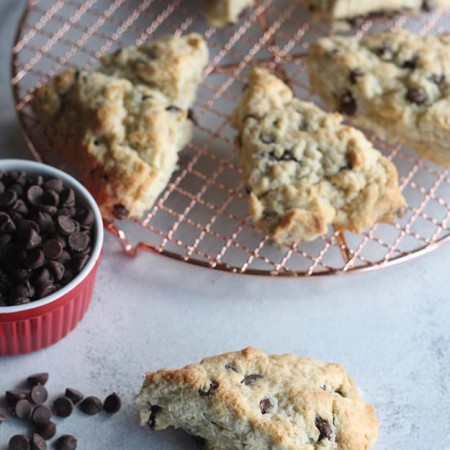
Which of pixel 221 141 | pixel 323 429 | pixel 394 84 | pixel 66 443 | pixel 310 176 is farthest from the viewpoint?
pixel 221 141

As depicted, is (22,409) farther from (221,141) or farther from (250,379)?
(221,141)

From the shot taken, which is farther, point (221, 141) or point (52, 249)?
point (221, 141)

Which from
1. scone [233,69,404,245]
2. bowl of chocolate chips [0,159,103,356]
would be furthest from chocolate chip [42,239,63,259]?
scone [233,69,404,245]

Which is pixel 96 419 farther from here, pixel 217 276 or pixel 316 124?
pixel 316 124

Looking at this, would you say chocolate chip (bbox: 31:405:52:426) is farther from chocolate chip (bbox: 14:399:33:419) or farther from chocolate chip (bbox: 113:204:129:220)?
chocolate chip (bbox: 113:204:129:220)

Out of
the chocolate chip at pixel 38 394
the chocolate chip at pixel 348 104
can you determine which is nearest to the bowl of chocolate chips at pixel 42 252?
the chocolate chip at pixel 38 394

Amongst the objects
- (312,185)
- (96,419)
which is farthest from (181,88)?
(96,419)

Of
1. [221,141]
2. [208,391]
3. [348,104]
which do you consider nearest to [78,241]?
[208,391]

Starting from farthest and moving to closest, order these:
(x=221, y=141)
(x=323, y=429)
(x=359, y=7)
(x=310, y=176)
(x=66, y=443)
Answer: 1. (x=359, y=7)
2. (x=221, y=141)
3. (x=310, y=176)
4. (x=66, y=443)
5. (x=323, y=429)
